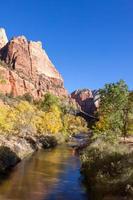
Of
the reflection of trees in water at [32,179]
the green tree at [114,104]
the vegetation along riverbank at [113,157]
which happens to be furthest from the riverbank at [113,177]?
the green tree at [114,104]

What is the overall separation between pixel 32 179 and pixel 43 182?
183cm

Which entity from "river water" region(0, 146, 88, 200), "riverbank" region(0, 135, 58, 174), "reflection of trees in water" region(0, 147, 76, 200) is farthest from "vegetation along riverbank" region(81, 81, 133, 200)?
"riverbank" region(0, 135, 58, 174)

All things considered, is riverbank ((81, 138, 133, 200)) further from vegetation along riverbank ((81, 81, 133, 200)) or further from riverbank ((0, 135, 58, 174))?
riverbank ((0, 135, 58, 174))

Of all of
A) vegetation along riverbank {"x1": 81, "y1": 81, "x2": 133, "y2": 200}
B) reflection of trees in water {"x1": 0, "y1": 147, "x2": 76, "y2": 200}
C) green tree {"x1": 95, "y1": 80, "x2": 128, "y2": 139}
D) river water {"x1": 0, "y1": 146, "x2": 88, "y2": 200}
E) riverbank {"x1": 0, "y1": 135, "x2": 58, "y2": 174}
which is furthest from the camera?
green tree {"x1": 95, "y1": 80, "x2": 128, "y2": 139}

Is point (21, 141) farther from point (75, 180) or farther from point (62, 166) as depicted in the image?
point (75, 180)

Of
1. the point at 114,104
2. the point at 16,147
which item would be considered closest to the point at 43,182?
the point at 16,147

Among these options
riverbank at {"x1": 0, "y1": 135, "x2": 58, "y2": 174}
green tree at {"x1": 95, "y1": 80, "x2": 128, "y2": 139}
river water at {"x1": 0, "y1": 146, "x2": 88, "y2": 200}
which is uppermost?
green tree at {"x1": 95, "y1": 80, "x2": 128, "y2": 139}

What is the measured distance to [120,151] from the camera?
3472cm

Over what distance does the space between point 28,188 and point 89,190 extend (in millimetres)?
5629

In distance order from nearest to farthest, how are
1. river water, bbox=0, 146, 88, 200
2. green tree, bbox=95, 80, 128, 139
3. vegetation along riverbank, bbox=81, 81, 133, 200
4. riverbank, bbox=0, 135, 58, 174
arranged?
vegetation along riverbank, bbox=81, 81, 133, 200 < river water, bbox=0, 146, 88, 200 < riverbank, bbox=0, 135, 58, 174 < green tree, bbox=95, 80, 128, 139

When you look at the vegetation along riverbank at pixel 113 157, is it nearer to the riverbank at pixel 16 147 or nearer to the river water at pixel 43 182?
the river water at pixel 43 182

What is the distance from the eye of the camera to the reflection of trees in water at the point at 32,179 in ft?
104

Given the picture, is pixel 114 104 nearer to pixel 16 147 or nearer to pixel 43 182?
pixel 16 147

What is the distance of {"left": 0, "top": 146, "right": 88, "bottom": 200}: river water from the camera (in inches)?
1240
